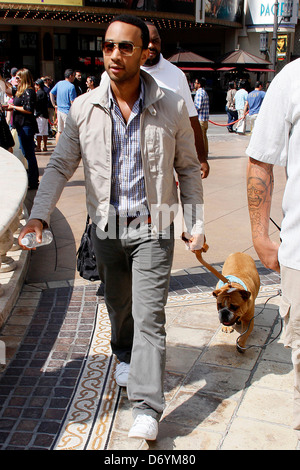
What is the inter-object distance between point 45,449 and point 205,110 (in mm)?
11642

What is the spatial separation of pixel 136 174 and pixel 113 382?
138 centimetres

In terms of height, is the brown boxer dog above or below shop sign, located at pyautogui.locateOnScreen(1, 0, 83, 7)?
below

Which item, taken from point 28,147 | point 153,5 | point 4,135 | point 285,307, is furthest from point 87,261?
point 153,5

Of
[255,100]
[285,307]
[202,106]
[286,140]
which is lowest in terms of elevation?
[255,100]

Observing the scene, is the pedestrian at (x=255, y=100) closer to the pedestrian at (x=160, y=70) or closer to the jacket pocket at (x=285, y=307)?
the pedestrian at (x=160, y=70)

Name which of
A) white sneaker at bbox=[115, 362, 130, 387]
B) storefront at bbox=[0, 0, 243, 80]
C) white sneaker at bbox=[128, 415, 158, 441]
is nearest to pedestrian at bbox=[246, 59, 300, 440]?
white sneaker at bbox=[128, 415, 158, 441]

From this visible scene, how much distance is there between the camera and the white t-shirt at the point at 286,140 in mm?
2203

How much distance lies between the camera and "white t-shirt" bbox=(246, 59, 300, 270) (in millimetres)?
2203

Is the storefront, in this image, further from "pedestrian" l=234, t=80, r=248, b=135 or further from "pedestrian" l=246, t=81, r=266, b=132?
"pedestrian" l=246, t=81, r=266, b=132

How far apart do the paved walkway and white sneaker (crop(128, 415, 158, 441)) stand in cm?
12

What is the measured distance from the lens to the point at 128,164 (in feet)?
9.30

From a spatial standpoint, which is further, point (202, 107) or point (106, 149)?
point (202, 107)

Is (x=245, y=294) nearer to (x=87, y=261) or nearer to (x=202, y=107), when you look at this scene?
(x=87, y=261)

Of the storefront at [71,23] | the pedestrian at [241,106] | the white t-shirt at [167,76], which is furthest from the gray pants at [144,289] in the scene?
the storefront at [71,23]
